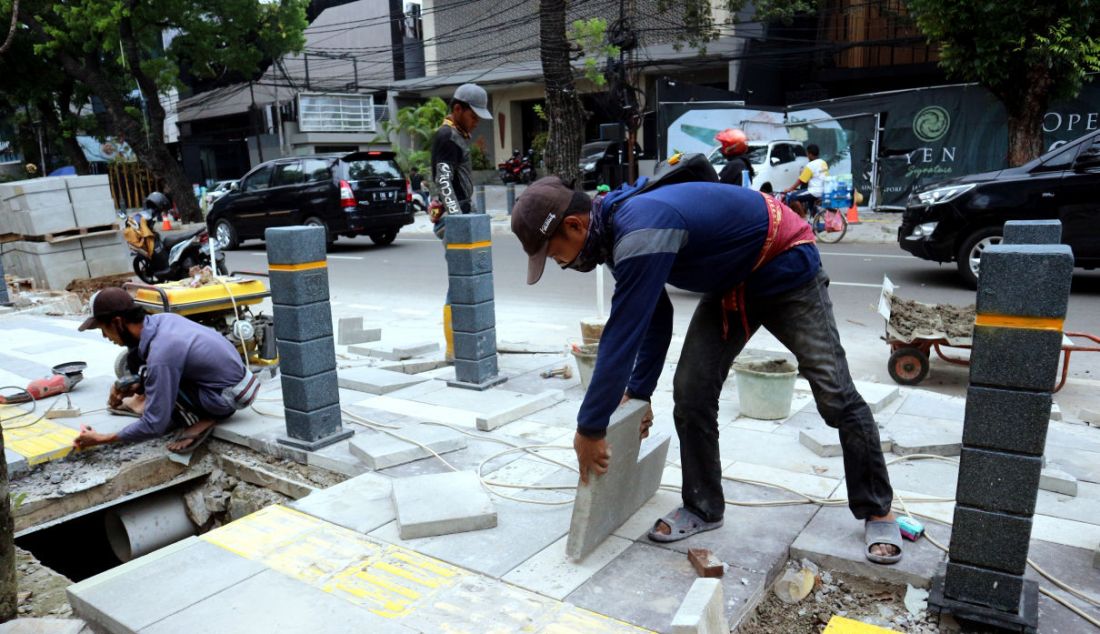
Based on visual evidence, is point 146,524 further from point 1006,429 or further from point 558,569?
point 1006,429

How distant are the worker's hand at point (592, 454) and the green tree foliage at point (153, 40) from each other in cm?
1922

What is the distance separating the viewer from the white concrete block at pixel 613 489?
2932 mm

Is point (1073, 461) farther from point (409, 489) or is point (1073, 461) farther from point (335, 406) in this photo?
point (335, 406)

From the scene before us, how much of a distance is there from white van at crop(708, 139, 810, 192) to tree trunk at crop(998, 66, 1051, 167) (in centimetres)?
529

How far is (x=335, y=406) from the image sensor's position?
15.1 ft

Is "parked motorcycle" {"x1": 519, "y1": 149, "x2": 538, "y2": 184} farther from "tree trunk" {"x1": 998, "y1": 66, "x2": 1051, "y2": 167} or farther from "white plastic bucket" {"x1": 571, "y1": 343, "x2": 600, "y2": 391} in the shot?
"white plastic bucket" {"x1": 571, "y1": 343, "x2": 600, "y2": 391}

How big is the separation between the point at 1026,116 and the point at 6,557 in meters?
13.9

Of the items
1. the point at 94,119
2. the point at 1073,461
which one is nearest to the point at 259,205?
the point at 1073,461

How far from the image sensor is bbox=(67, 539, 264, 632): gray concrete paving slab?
286 centimetres

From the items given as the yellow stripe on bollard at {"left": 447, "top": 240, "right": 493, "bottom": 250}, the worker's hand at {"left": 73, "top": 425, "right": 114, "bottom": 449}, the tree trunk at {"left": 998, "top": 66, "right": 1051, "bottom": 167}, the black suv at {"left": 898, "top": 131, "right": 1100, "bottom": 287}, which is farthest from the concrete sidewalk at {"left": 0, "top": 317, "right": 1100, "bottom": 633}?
the tree trunk at {"left": 998, "top": 66, "right": 1051, "bottom": 167}

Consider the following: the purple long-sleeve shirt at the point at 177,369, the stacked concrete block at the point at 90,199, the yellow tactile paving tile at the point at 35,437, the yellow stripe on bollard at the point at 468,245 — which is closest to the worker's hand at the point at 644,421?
the yellow stripe on bollard at the point at 468,245

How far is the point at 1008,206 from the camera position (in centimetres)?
840

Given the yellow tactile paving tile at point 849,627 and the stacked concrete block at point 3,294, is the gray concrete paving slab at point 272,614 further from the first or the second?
the stacked concrete block at point 3,294

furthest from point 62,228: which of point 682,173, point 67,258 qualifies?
point 682,173
